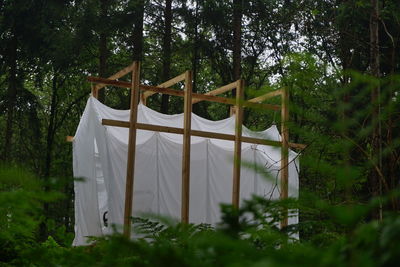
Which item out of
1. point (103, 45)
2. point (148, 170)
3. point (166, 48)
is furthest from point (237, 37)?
point (148, 170)

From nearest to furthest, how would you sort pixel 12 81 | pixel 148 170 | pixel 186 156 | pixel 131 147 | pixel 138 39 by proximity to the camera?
1. pixel 131 147
2. pixel 186 156
3. pixel 148 170
4. pixel 12 81
5. pixel 138 39

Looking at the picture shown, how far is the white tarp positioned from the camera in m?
7.25

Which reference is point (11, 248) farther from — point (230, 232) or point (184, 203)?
point (184, 203)

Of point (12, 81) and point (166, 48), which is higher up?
point (166, 48)

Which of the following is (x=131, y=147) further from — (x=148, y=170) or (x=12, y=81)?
(x=12, y=81)

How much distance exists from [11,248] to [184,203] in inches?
201

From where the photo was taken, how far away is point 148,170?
7.99 meters

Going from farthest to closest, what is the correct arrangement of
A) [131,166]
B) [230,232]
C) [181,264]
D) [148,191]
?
[148,191] → [131,166] → [230,232] → [181,264]

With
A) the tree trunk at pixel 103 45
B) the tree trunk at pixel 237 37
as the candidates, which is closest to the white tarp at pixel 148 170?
the tree trunk at pixel 237 37

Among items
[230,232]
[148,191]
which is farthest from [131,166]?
[230,232]

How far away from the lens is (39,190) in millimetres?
878

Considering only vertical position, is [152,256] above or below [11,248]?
above

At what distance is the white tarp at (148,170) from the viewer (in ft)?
23.8

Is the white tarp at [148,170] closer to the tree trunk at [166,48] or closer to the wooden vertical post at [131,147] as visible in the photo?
the wooden vertical post at [131,147]
